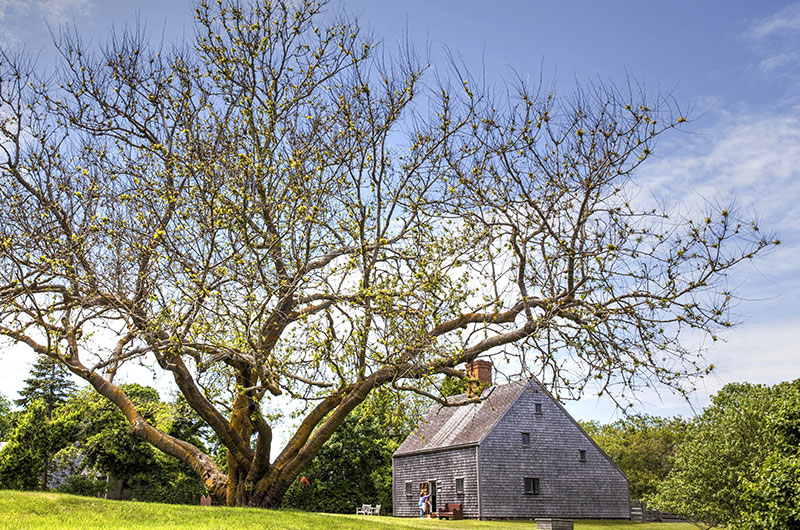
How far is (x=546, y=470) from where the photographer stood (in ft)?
108

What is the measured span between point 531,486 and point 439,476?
4934 mm

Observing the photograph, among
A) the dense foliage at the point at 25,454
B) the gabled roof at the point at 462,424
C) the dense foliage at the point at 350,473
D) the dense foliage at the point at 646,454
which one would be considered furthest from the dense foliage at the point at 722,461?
the dense foliage at the point at 646,454

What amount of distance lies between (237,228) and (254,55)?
13.1 ft

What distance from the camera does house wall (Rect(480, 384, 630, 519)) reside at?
31.2m

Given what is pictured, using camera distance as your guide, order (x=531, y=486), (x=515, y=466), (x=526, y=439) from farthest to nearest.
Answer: (x=526, y=439), (x=531, y=486), (x=515, y=466)

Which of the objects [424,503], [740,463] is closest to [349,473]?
[424,503]

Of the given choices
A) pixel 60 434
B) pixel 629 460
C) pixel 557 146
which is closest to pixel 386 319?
pixel 557 146

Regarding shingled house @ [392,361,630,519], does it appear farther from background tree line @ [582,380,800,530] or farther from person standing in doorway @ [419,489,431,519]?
background tree line @ [582,380,800,530]

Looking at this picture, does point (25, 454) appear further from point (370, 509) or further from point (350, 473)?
point (350, 473)

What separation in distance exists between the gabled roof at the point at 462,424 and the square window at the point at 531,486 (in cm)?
342

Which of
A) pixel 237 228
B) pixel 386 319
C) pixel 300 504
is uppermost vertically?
pixel 237 228

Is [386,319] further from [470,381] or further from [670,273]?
[670,273]

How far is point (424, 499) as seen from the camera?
3403 centimetres

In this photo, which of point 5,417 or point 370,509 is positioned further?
point 5,417
